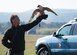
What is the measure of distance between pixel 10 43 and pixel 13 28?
282 mm

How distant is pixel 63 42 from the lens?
14336 millimetres

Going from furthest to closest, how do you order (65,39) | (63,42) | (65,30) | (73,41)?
(65,30), (63,42), (65,39), (73,41)

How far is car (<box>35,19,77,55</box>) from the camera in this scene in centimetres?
1402

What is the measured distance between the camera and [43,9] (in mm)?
6895

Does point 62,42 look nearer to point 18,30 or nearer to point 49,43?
point 49,43

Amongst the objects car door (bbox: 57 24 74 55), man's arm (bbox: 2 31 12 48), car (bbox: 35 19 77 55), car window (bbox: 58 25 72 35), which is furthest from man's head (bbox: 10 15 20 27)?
car window (bbox: 58 25 72 35)

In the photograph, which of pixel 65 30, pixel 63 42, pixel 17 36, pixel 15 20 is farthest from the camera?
pixel 65 30

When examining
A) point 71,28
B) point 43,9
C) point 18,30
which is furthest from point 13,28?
point 71,28

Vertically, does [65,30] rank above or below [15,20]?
below

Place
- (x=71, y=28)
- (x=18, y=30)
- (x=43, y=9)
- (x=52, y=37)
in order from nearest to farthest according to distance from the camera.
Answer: (x=43, y=9), (x=18, y=30), (x=71, y=28), (x=52, y=37)

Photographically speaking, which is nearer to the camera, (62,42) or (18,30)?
(18,30)

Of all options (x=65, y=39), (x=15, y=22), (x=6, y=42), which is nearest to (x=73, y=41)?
(x=65, y=39)

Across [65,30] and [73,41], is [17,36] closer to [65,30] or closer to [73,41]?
[73,41]

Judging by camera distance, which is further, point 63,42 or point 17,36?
point 63,42
